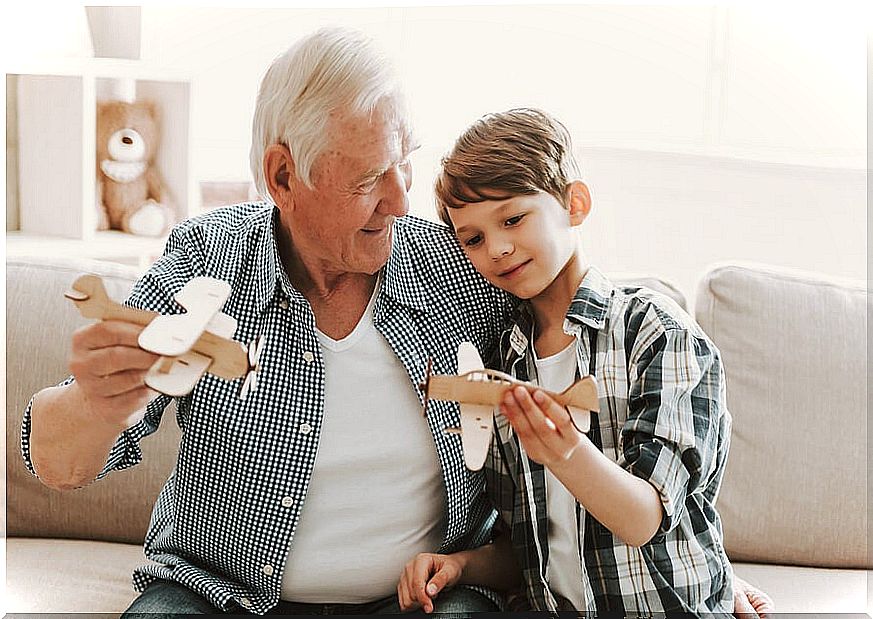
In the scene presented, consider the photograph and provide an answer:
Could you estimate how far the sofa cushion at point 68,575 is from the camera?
1333 mm

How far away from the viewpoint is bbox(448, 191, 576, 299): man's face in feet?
3.51

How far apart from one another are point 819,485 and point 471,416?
2.71 ft

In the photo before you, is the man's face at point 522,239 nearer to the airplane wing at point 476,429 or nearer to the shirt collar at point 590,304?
the shirt collar at point 590,304

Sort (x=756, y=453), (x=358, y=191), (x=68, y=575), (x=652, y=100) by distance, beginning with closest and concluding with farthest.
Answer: (x=358, y=191) < (x=68, y=575) < (x=756, y=453) < (x=652, y=100)

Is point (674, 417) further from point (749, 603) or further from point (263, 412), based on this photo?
point (263, 412)

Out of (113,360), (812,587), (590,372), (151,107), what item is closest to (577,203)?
(590,372)

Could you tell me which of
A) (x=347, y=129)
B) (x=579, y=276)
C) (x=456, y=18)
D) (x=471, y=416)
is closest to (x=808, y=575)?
(x=579, y=276)

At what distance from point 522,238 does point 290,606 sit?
1.69 ft

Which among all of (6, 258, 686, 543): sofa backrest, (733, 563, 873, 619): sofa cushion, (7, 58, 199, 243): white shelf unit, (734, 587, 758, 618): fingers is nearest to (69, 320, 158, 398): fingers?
(6, 258, 686, 543): sofa backrest

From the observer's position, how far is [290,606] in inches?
46.0

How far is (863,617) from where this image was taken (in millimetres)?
1371

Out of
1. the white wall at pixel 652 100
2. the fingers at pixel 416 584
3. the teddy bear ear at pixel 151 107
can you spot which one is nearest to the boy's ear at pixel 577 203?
the fingers at pixel 416 584

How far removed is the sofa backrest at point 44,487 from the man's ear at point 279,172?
489 mm

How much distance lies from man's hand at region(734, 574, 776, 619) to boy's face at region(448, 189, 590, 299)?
455 millimetres
